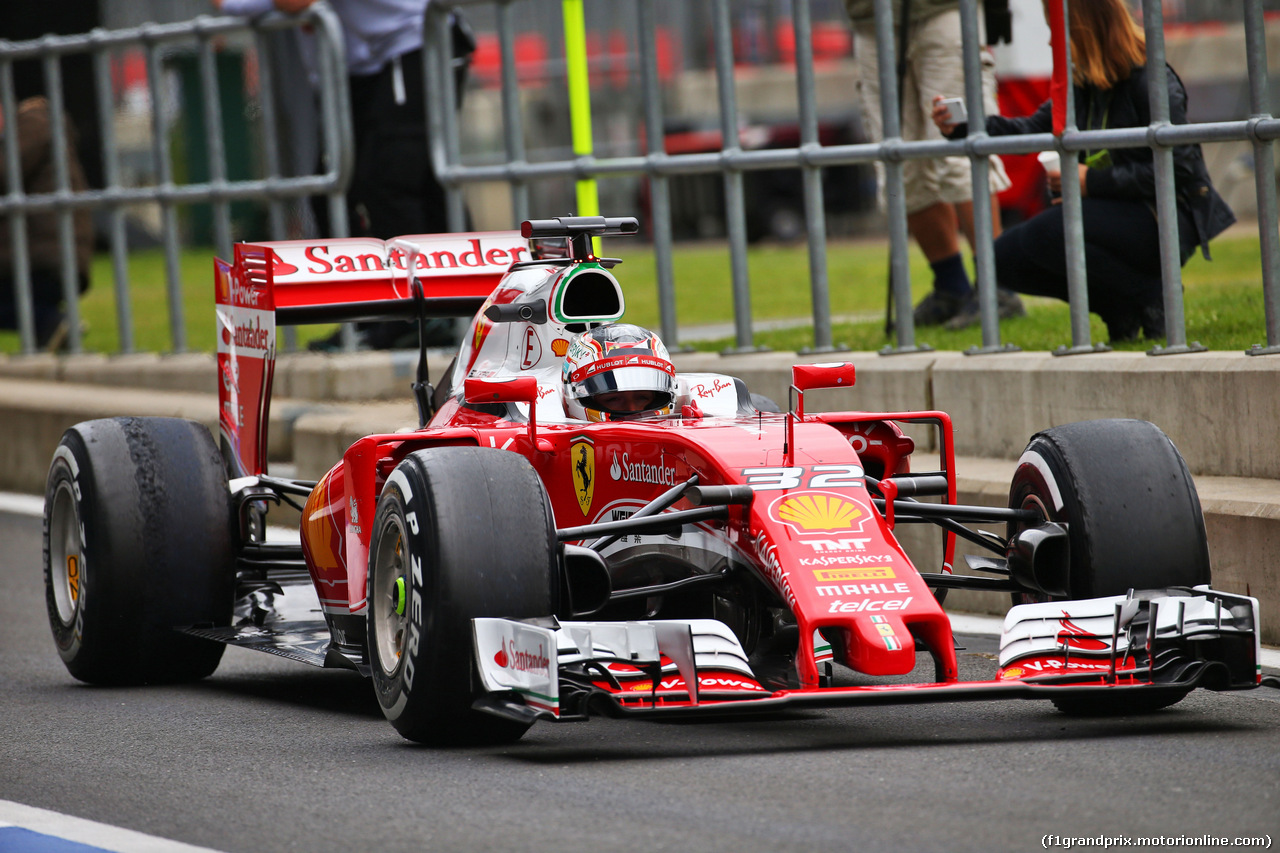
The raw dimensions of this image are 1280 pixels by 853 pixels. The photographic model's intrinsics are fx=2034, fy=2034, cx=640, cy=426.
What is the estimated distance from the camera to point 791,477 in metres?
5.90

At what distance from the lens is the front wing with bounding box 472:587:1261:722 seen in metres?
5.32

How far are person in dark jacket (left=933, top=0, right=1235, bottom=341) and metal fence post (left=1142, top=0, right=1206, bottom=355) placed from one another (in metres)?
0.28

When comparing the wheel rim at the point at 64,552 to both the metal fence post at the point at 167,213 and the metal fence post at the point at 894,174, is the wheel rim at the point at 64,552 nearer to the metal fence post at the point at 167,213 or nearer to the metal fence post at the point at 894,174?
the metal fence post at the point at 894,174

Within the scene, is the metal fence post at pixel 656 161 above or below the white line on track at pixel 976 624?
above

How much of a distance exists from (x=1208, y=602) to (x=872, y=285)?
10475mm

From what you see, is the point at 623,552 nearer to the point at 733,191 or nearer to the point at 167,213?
the point at 733,191

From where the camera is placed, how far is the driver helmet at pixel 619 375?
670cm

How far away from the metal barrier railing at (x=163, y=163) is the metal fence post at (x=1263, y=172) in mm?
6001

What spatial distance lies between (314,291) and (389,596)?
7.37ft

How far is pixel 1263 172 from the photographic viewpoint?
799cm

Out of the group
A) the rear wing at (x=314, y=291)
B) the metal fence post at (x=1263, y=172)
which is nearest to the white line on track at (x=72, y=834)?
the rear wing at (x=314, y=291)

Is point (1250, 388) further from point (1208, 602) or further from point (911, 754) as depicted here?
point (911, 754)

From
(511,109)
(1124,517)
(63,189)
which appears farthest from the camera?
(63,189)

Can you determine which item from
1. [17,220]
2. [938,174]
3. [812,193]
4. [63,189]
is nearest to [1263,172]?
[812,193]
